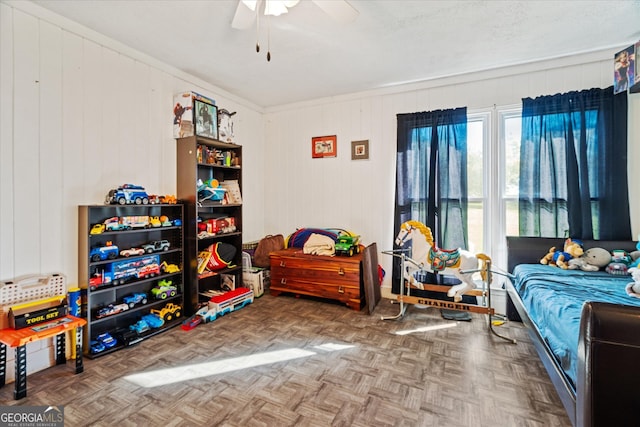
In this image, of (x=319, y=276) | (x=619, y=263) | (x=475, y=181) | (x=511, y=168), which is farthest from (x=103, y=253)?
(x=619, y=263)

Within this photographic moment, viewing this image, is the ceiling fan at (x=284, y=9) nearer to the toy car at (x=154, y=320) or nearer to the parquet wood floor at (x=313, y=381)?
the parquet wood floor at (x=313, y=381)

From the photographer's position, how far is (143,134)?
2.79 m

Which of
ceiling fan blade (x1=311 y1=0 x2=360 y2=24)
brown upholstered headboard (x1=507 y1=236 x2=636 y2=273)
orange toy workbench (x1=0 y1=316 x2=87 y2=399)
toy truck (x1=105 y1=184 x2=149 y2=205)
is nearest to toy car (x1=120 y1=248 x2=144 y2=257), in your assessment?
toy truck (x1=105 y1=184 x2=149 y2=205)

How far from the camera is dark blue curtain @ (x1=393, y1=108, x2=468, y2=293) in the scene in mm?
3221

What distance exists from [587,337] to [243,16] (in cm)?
247

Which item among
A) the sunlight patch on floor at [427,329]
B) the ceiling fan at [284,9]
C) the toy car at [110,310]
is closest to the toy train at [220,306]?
the toy car at [110,310]

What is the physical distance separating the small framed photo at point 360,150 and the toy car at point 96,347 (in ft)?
10.6

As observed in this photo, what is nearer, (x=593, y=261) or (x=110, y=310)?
(x=110, y=310)

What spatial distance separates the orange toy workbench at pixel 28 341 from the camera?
69.2 inches

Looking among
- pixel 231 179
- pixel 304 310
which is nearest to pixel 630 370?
pixel 304 310

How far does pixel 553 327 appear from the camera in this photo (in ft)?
5.51

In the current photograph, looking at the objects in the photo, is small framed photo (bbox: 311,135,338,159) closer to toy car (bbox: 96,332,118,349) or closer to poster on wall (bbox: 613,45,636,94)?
poster on wall (bbox: 613,45,636,94)

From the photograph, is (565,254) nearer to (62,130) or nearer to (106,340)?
(106,340)

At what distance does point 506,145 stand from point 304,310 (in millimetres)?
2891
